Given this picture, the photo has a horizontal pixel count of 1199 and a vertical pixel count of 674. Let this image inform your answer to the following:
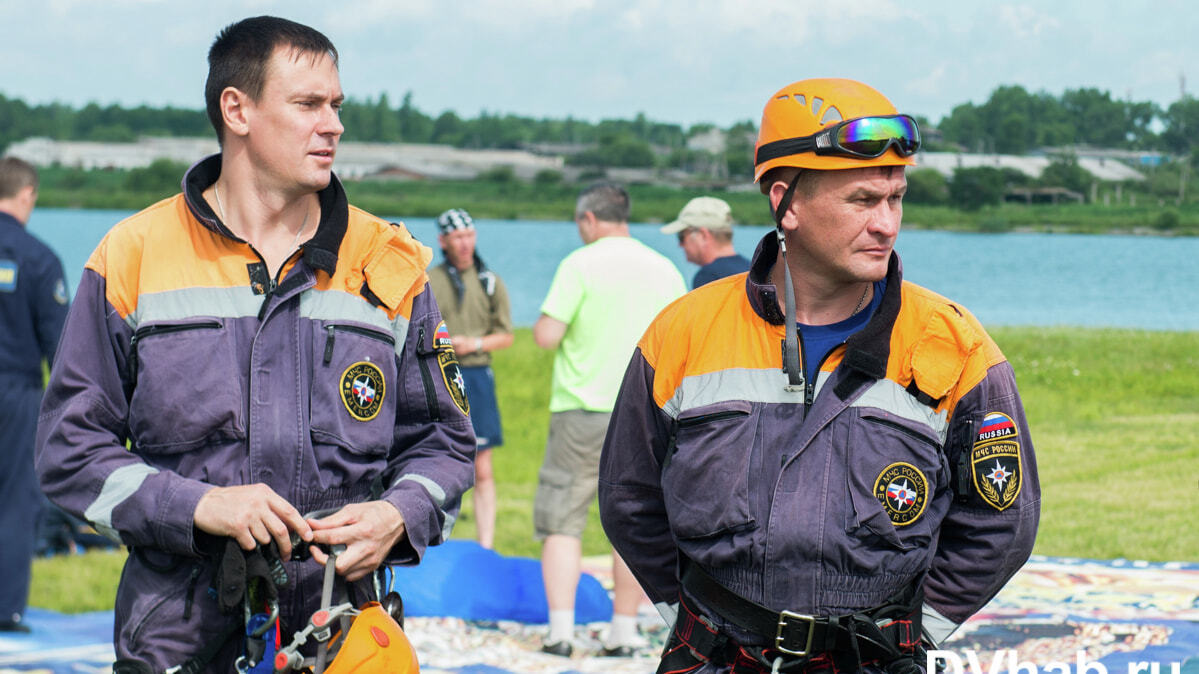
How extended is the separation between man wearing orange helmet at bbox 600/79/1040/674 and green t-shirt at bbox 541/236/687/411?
349 centimetres

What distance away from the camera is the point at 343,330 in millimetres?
2713

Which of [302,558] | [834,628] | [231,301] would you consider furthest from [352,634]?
[834,628]

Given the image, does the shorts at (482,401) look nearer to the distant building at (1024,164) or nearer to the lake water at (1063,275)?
the lake water at (1063,275)

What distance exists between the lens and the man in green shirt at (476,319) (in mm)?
8094

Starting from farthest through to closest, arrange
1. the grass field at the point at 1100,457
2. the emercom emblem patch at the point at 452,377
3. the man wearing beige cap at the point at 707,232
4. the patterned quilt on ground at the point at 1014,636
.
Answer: the grass field at the point at 1100,457
the man wearing beige cap at the point at 707,232
the patterned quilt on ground at the point at 1014,636
the emercom emblem patch at the point at 452,377

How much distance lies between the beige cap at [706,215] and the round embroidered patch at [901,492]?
13.3ft

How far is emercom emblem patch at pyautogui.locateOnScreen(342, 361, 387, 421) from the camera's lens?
269 cm

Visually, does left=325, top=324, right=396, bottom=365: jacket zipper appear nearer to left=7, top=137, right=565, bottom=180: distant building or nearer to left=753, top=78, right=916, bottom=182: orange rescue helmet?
left=753, top=78, right=916, bottom=182: orange rescue helmet

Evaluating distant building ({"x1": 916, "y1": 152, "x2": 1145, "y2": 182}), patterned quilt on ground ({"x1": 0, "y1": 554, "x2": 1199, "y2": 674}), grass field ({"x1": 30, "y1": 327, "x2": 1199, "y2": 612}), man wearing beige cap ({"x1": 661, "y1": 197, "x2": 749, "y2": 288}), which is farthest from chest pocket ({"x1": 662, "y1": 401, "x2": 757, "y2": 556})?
distant building ({"x1": 916, "y1": 152, "x2": 1145, "y2": 182})

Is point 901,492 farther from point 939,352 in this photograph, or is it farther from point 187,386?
point 187,386

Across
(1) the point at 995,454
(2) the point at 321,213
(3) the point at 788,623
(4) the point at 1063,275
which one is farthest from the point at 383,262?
(4) the point at 1063,275

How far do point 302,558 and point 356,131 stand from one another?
46495mm

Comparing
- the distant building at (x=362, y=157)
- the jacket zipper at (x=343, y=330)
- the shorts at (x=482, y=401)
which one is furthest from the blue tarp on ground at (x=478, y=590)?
the distant building at (x=362, y=157)

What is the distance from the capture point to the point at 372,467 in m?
2.76
